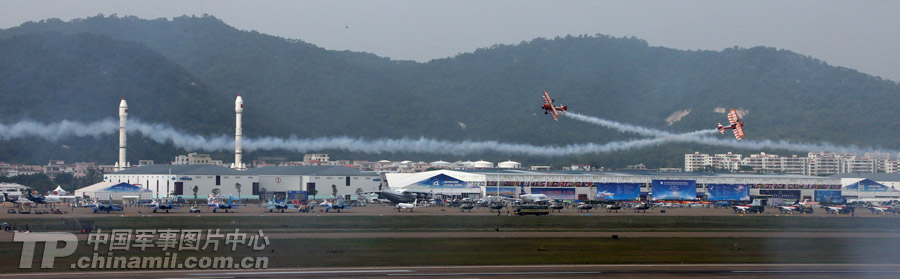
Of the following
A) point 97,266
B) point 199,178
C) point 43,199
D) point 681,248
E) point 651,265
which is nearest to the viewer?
point 97,266

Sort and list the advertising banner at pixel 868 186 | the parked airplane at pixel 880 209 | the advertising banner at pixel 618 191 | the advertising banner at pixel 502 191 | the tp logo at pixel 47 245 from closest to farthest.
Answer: the tp logo at pixel 47 245, the parked airplane at pixel 880 209, the advertising banner at pixel 502 191, the advertising banner at pixel 618 191, the advertising banner at pixel 868 186

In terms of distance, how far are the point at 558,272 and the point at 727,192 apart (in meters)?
100

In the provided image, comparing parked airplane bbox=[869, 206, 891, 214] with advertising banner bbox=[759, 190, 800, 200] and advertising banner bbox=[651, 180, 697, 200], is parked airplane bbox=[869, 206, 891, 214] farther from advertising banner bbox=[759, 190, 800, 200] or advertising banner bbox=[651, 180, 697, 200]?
advertising banner bbox=[759, 190, 800, 200]

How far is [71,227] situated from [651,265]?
43.4m

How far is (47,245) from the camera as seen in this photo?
50531 millimetres

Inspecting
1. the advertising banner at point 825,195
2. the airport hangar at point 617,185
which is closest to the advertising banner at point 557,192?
the airport hangar at point 617,185

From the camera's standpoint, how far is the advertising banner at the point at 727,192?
13412cm

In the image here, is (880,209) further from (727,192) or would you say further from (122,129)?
(122,129)

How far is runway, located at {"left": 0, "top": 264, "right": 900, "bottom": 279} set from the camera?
131 ft

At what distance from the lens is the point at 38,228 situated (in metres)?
63.6

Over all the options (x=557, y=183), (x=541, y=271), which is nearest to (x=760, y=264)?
(x=541, y=271)

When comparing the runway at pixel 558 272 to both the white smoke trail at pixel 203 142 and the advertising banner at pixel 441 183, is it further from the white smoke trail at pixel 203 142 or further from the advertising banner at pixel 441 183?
the white smoke trail at pixel 203 142

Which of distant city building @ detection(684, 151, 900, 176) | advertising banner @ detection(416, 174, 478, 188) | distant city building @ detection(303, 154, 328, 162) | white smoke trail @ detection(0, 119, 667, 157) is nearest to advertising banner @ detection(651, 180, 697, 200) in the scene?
advertising banner @ detection(416, 174, 478, 188)

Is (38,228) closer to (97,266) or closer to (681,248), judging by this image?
(97,266)
